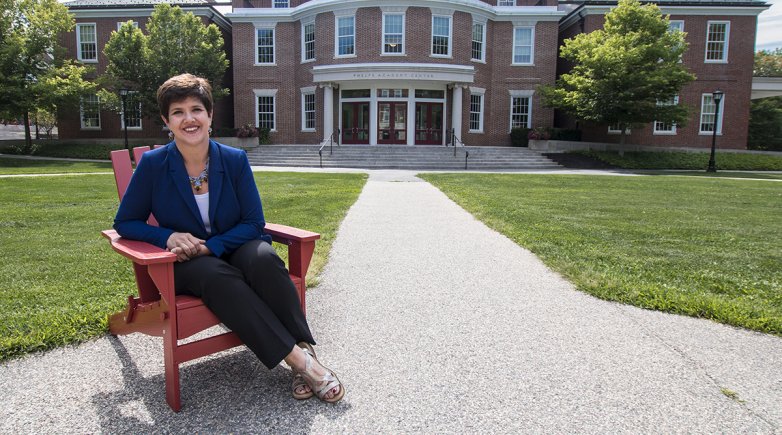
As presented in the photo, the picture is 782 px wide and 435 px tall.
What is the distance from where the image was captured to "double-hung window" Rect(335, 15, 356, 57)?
27672mm

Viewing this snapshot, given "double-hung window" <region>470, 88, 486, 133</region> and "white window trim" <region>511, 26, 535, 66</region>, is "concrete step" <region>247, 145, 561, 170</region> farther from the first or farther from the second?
"white window trim" <region>511, 26, 535, 66</region>

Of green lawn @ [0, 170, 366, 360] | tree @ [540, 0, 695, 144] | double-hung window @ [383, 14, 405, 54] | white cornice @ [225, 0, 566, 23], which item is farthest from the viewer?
double-hung window @ [383, 14, 405, 54]

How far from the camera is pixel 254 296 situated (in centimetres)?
266

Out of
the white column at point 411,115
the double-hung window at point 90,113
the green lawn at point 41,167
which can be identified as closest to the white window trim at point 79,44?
the double-hung window at point 90,113

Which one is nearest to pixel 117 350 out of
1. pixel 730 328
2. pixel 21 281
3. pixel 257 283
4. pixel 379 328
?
pixel 257 283

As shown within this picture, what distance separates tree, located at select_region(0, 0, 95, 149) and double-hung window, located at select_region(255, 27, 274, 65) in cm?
Answer: 901

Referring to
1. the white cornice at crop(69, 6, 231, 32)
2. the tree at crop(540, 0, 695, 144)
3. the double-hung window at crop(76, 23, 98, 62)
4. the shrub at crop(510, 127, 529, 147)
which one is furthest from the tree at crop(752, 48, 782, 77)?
the double-hung window at crop(76, 23, 98, 62)

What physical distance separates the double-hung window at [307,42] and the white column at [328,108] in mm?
2421

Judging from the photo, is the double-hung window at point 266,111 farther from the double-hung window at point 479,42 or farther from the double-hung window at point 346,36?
the double-hung window at point 479,42

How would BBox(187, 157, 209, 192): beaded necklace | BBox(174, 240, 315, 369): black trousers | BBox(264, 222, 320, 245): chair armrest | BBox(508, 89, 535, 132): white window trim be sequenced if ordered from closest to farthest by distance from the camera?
BBox(174, 240, 315, 369): black trousers
BBox(187, 157, 209, 192): beaded necklace
BBox(264, 222, 320, 245): chair armrest
BBox(508, 89, 535, 132): white window trim

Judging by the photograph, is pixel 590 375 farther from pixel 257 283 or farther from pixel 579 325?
pixel 257 283

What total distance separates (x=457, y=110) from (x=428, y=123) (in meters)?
1.78

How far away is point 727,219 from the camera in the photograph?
9.03 m

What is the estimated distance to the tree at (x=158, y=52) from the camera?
81.7 ft
